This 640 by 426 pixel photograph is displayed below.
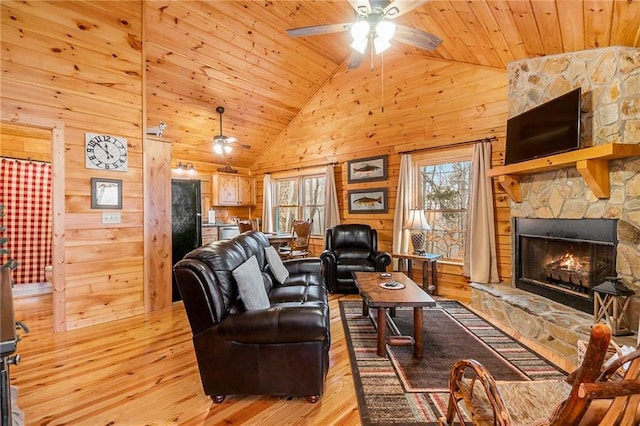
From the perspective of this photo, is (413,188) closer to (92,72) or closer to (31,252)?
(92,72)

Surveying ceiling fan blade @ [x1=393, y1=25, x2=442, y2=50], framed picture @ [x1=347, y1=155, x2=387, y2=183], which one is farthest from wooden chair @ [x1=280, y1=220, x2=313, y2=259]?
ceiling fan blade @ [x1=393, y1=25, x2=442, y2=50]

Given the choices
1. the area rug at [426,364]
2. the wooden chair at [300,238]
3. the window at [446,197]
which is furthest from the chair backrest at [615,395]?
the wooden chair at [300,238]

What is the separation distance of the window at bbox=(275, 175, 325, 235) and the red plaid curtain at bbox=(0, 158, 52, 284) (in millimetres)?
4152

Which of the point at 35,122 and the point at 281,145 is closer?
the point at 35,122

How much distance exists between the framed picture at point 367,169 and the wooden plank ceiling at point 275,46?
1.76m

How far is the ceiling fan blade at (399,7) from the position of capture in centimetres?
219

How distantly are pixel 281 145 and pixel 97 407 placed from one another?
577 cm

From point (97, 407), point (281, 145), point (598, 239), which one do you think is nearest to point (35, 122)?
point (97, 407)

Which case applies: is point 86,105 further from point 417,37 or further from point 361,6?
point 417,37

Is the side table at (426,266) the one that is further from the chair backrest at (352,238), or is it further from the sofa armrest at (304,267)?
the sofa armrest at (304,267)

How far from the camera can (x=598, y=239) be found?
2.72 meters

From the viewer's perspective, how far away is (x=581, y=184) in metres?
2.91

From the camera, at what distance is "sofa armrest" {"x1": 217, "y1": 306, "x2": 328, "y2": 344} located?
1.84 meters

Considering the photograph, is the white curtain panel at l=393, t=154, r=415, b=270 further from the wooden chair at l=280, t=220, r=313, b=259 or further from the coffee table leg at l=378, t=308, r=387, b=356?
the coffee table leg at l=378, t=308, r=387, b=356
